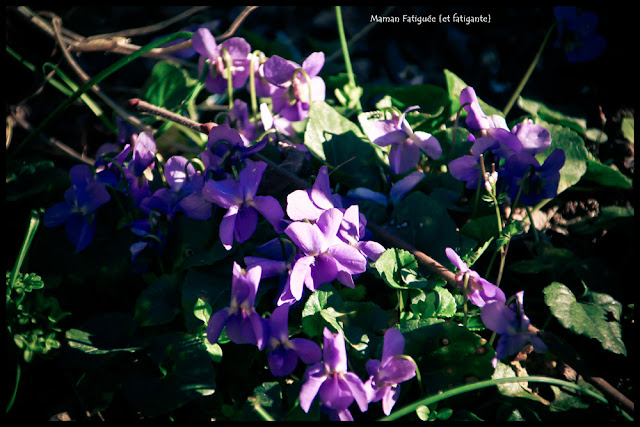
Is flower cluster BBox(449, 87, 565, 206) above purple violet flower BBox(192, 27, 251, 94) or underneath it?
underneath

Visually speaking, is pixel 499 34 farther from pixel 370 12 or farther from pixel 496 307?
pixel 496 307

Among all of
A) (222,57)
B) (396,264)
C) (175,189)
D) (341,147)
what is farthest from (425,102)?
(175,189)

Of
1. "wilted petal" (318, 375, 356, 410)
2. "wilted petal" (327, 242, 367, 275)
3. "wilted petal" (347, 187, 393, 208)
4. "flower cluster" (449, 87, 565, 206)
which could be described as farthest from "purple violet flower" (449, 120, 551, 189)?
"wilted petal" (318, 375, 356, 410)

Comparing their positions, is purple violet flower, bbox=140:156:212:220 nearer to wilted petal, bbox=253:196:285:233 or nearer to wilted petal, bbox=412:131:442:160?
wilted petal, bbox=253:196:285:233

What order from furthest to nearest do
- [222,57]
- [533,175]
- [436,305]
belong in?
[222,57] < [533,175] < [436,305]

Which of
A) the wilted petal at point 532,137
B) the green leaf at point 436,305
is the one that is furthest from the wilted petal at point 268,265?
the wilted petal at point 532,137

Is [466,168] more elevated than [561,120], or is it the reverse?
[466,168]

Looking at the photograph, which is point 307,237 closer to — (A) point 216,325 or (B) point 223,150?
(A) point 216,325
